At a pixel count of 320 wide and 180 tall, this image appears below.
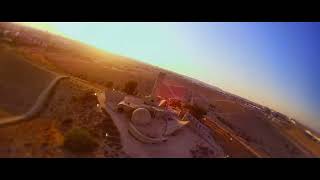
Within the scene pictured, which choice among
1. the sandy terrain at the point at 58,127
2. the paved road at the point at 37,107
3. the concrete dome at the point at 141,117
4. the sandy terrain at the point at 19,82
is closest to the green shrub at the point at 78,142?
the sandy terrain at the point at 58,127

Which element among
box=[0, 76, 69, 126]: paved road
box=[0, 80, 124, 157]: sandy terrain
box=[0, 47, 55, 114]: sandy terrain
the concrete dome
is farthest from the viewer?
the concrete dome

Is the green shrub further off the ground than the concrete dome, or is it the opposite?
the concrete dome

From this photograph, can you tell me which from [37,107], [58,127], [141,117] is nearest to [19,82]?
[37,107]

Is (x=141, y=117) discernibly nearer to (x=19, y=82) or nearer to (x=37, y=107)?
(x=37, y=107)

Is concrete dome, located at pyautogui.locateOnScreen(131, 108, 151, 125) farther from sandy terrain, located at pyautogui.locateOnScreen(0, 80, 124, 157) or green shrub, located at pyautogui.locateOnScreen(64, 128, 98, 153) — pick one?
green shrub, located at pyautogui.locateOnScreen(64, 128, 98, 153)

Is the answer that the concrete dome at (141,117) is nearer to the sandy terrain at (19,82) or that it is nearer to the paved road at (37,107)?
the paved road at (37,107)

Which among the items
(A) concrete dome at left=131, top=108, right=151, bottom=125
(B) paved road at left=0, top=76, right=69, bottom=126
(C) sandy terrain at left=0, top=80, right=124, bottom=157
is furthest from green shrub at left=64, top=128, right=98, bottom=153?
(A) concrete dome at left=131, top=108, right=151, bottom=125
